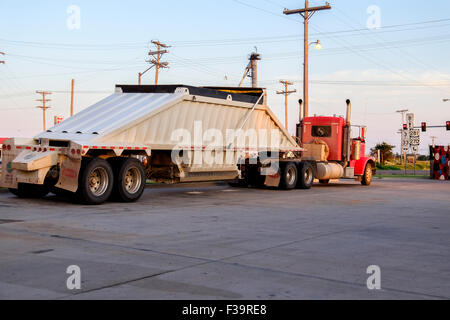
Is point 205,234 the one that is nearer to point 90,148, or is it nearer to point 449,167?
point 90,148

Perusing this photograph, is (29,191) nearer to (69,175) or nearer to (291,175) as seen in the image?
(69,175)

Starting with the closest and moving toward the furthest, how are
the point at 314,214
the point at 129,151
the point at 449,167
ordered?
1. the point at 314,214
2. the point at 129,151
3. the point at 449,167

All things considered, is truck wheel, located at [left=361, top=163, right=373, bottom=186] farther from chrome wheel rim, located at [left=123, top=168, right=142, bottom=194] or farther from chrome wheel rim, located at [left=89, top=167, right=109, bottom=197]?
chrome wheel rim, located at [left=89, top=167, right=109, bottom=197]

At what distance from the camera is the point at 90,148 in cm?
1369

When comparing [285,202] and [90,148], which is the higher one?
[90,148]

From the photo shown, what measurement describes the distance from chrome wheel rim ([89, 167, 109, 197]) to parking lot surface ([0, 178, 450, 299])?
26.4 inches

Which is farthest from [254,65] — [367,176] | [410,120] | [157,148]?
[157,148]

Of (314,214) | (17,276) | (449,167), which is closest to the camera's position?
(17,276)

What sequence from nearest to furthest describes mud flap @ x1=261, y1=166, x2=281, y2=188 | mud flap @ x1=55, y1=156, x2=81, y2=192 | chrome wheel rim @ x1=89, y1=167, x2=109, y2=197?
mud flap @ x1=55, y1=156, x2=81, y2=192 < chrome wheel rim @ x1=89, y1=167, x2=109, y2=197 < mud flap @ x1=261, y1=166, x2=281, y2=188

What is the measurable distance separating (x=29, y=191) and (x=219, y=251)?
8.75 m

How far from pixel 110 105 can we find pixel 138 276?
1046cm

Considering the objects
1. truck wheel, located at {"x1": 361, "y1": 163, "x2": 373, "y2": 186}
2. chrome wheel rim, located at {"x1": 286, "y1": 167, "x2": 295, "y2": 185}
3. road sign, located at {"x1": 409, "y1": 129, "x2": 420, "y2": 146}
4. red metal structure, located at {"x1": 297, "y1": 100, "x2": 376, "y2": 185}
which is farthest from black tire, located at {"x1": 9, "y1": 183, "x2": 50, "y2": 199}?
road sign, located at {"x1": 409, "y1": 129, "x2": 420, "y2": 146}

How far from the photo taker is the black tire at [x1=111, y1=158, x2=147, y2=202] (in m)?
14.5
